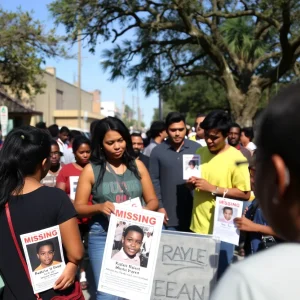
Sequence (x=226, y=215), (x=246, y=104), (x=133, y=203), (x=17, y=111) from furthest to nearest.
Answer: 1. (x=17, y=111)
2. (x=246, y=104)
3. (x=226, y=215)
4. (x=133, y=203)

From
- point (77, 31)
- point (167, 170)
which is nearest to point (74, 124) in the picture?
point (77, 31)

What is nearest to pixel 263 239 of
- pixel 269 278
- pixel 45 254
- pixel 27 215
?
pixel 45 254

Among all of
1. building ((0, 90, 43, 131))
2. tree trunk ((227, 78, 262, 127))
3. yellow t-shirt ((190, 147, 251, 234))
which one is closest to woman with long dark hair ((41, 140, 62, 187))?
yellow t-shirt ((190, 147, 251, 234))

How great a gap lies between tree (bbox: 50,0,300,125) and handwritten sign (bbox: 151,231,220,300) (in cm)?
935

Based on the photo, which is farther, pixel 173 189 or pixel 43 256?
pixel 173 189

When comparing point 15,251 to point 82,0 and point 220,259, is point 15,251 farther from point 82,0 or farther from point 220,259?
point 82,0

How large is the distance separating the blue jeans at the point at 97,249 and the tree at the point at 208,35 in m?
9.70

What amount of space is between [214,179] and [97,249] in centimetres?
129

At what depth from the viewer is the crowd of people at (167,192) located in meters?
0.88

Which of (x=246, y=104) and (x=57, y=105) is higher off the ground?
(x=57, y=105)

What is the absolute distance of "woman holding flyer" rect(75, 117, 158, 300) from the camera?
143 inches

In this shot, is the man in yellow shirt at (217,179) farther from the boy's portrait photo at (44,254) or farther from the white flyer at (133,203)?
the boy's portrait photo at (44,254)

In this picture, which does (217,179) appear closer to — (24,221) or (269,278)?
(24,221)

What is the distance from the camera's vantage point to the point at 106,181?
367 cm
